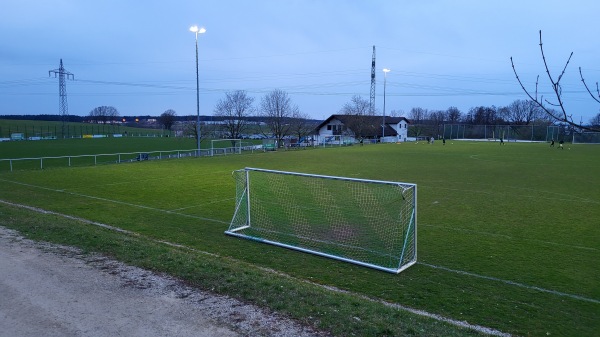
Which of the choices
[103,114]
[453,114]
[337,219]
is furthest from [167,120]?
[337,219]

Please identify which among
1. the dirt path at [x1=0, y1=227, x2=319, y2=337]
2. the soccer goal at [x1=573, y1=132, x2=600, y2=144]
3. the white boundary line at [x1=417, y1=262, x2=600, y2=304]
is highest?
the soccer goal at [x1=573, y1=132, x2=600, y2=144]

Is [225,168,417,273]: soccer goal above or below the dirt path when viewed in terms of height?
below

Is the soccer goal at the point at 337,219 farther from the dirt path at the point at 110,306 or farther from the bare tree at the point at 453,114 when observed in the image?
the bare tree at the point at 453,114

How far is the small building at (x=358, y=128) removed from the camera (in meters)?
73.6

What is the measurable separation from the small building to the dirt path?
59.5 meters

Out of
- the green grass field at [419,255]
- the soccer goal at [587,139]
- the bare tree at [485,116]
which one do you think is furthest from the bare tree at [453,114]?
the green grass field at [419,255]

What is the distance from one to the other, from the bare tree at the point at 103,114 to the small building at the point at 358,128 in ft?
345

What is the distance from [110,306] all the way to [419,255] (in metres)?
6.36

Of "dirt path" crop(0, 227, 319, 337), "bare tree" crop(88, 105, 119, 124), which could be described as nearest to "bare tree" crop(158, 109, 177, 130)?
"bare tree" crop(88, 105, 119, 124)

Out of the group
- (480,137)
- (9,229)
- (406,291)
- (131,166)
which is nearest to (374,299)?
(406,291)

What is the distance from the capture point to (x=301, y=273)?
8211 mm

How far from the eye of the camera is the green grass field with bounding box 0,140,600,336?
6.02 meters

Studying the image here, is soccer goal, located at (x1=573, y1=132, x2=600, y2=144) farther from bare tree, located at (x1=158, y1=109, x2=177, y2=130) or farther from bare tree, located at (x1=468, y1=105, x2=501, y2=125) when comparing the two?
bare tree, located at (x1=158, y1=109, x2=177, y2=130)

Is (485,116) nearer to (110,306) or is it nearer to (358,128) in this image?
(358,128)
